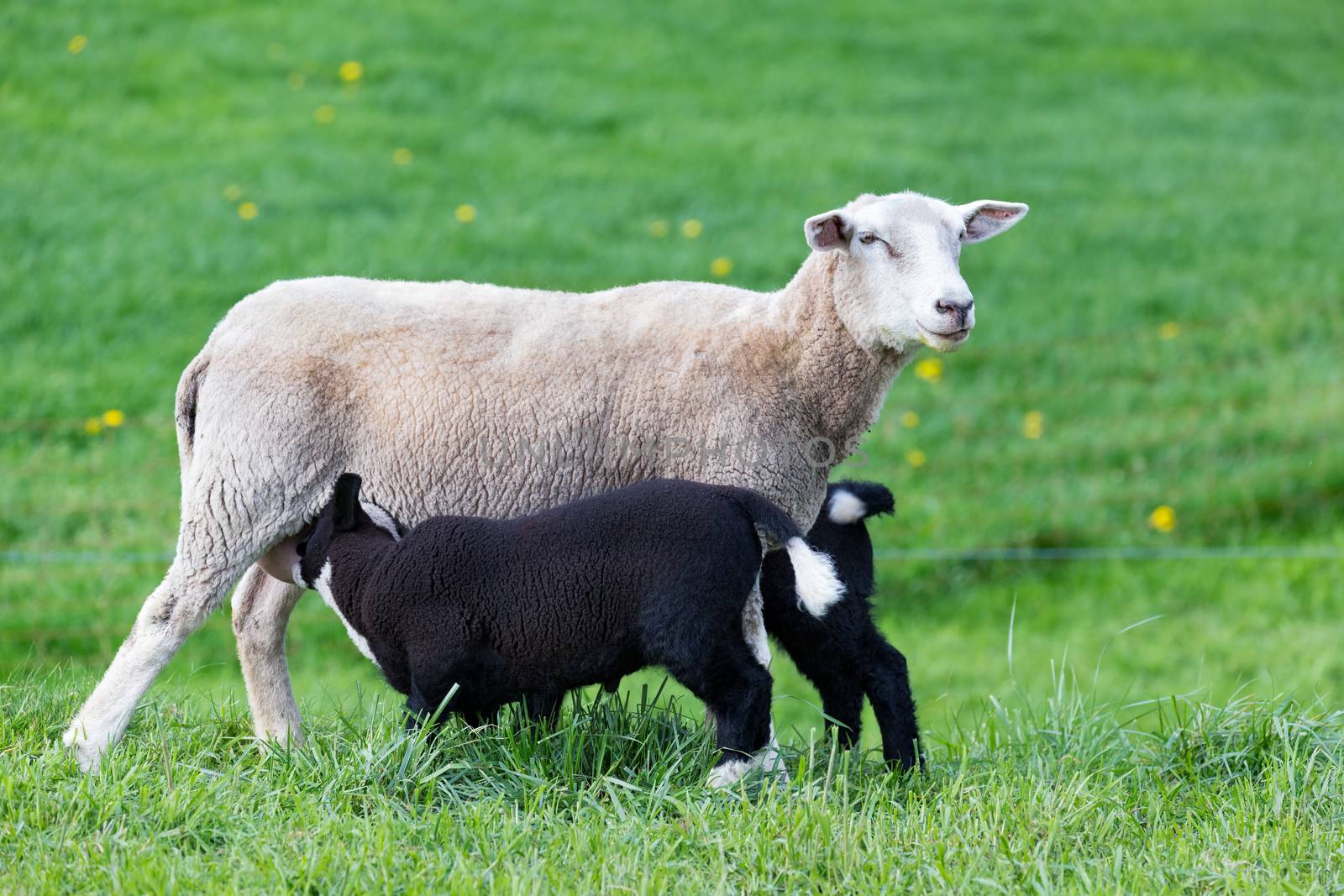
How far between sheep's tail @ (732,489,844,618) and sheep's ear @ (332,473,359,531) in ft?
3.35

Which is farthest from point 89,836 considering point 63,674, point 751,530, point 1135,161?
point 1135,161

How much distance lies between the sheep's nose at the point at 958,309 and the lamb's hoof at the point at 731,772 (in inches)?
48.2

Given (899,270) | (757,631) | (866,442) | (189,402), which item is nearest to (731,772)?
(757,631)

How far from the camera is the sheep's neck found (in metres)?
4.28

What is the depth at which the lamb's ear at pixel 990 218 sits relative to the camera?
15.0 ft

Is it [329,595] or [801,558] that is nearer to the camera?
[801,558]

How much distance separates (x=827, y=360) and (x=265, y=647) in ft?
6.28

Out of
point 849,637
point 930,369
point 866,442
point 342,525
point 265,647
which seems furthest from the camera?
point 930,369

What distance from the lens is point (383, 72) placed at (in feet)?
40.1

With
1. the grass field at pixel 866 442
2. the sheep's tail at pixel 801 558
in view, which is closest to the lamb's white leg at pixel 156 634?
the grass field at pixel 866 442

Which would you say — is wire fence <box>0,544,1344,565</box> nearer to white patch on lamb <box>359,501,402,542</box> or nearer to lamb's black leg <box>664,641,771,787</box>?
white patch on lamb <box>359,501,402,542</box>

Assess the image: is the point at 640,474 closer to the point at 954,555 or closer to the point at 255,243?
the point at 954,555

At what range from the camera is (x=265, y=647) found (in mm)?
4785

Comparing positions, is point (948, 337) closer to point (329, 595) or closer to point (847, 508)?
point (847, 508)
